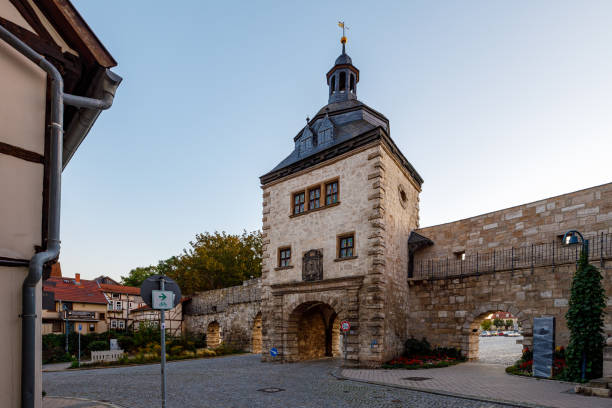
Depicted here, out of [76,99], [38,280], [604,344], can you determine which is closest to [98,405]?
[38,280]

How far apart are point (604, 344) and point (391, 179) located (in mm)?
9279

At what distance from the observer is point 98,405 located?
28.8 feet

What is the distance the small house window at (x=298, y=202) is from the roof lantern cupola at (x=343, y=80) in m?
5.90

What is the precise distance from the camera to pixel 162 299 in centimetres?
623

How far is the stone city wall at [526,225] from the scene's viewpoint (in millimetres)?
14258

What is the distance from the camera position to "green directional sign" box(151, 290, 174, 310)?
6.08m

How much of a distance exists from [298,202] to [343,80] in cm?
764

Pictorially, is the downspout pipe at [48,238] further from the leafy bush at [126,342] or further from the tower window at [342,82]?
the leafy bush at [126,342]

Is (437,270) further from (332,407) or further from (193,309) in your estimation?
(193,309)

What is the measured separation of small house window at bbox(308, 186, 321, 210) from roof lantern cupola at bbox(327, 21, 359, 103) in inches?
230

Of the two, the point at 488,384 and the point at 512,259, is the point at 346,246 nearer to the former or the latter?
the point at 512,259

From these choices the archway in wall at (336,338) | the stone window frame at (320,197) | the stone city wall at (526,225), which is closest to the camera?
the stone city wall at (526,225)

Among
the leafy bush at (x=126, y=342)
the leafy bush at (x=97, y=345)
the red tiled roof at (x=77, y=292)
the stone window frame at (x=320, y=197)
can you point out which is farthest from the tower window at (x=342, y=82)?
the red tiled roof at (x=77, y=292)

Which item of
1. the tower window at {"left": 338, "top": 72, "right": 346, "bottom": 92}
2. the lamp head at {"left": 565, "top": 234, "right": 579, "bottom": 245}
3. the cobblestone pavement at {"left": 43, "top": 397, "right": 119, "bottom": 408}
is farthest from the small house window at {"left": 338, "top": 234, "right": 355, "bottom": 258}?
the cobblestone pavement at {"left": 43, "top": 397, "right": 119, "bottom": 408}
